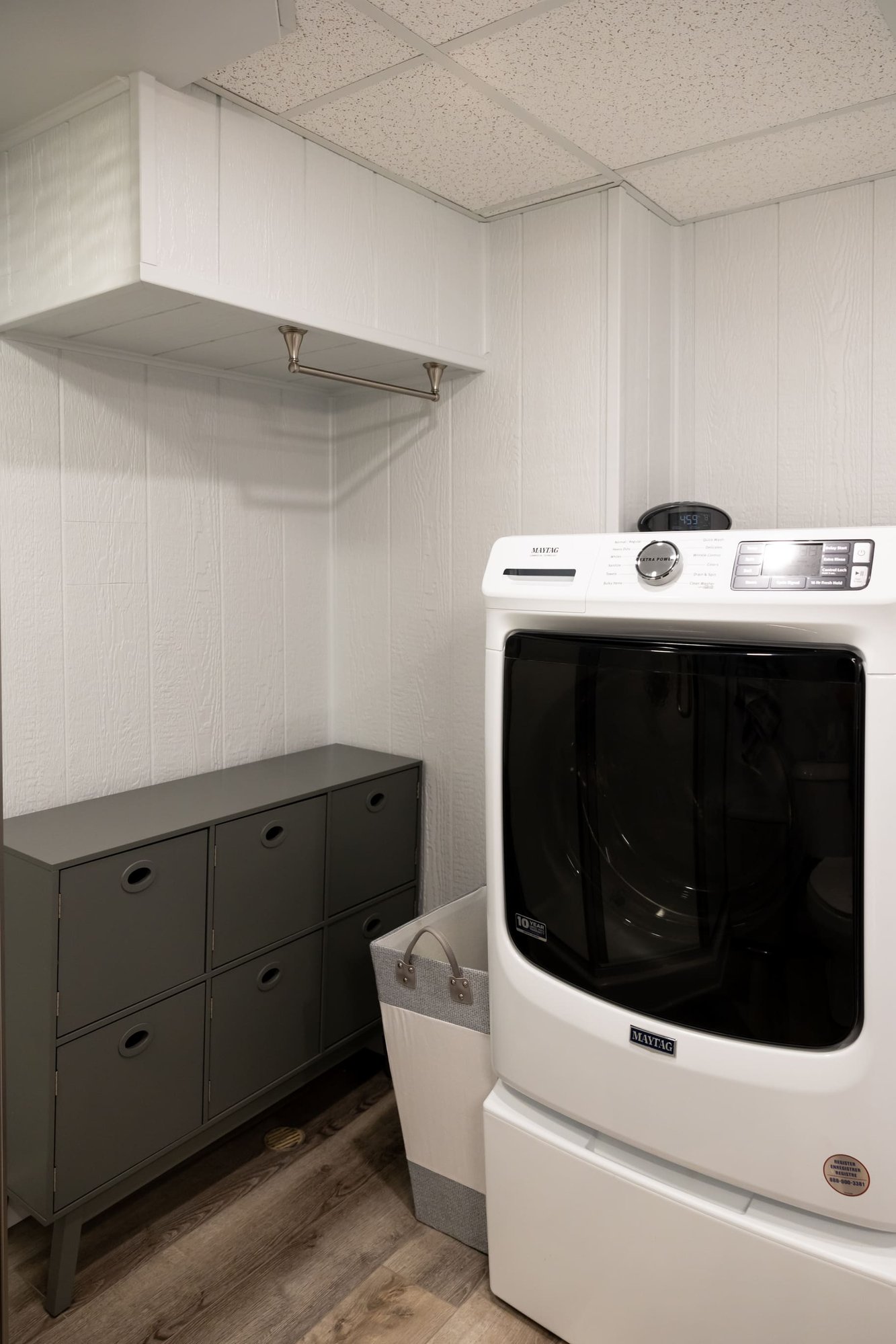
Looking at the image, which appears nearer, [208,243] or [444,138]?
[208,243]

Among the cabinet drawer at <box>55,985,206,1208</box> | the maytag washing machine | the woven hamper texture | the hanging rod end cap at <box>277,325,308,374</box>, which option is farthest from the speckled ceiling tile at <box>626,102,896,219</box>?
the woven hamper texture

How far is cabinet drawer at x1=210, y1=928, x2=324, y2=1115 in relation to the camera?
1968 millimetres

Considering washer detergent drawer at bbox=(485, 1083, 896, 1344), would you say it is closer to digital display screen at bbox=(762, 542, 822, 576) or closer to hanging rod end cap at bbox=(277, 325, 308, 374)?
digital display screen at bbox=(762, 542, 822, 576)

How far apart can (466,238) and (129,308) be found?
843 mm

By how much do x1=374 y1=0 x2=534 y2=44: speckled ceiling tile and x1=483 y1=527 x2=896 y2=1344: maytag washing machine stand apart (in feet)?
2.53

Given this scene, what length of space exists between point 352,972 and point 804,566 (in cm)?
147

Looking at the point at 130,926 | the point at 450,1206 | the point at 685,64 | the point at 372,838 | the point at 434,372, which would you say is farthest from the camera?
the point at 372,838

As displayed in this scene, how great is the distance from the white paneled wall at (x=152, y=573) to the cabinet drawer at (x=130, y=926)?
0.37m

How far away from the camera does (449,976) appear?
180 cm

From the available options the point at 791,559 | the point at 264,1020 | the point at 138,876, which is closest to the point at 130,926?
the point at 138,876

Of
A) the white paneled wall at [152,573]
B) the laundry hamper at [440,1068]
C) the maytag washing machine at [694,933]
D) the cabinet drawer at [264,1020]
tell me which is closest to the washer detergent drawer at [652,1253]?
the maytag washing machine at [694,933]

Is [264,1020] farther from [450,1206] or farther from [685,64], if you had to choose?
[685,64]

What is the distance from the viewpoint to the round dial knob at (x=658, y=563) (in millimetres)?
1398

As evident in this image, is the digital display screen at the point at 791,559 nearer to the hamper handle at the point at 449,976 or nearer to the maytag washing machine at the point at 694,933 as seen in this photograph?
the maytag washing machine at the point at 694,933
